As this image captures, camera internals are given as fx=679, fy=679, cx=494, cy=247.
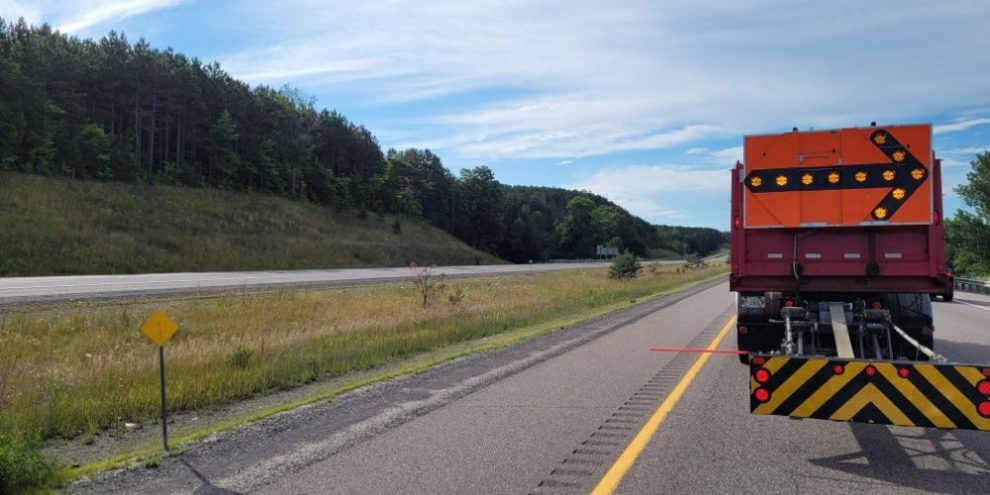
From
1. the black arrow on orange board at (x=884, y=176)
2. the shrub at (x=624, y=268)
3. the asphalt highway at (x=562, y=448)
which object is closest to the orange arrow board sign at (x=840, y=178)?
the black arrow on orange board at (x=884, y=176)

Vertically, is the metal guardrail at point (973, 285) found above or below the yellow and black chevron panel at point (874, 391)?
below

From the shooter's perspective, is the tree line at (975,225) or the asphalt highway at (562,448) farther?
the tree line at (975,225)

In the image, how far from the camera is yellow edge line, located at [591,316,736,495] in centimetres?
506

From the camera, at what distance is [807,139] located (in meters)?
8.26

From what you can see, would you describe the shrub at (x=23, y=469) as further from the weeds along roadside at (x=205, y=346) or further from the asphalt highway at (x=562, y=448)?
the weeds along roadside at (x=205, y=346)

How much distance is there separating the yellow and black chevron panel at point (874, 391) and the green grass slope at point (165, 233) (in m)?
40.7

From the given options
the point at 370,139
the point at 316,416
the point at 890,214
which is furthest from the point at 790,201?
the point at 370,139

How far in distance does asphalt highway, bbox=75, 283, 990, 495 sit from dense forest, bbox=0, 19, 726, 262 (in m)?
56.8

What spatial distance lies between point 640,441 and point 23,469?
4.98 meters

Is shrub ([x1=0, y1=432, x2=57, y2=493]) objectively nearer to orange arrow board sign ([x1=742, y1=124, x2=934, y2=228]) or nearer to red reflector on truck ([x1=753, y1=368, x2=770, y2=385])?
red reflector on truck ([x1=753, y1=368, x2=770, y2=385])

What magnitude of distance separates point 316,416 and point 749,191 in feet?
19.2

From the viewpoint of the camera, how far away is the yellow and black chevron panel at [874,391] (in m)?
5.19

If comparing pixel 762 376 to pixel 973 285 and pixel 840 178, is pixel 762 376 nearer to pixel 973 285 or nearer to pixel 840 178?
pixel 840 178

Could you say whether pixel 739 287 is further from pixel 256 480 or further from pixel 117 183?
pixel 117 183
